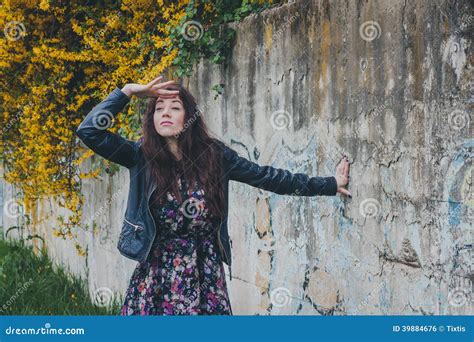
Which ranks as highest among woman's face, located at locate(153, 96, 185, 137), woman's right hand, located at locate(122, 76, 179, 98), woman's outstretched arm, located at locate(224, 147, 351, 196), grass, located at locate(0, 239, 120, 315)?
woman's right hand, located at locate(122, 76, 179, 98)

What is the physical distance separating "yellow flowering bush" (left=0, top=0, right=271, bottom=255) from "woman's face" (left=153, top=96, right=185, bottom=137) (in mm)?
2170

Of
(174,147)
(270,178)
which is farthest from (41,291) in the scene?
(270,178)

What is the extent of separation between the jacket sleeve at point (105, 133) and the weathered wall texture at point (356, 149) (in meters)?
1.12

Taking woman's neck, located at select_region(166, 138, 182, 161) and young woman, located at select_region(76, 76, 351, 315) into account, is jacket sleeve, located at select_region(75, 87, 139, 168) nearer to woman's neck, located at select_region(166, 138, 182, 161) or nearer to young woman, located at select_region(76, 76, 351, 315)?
young woman, located at select_region(76, 76, 351, 315)

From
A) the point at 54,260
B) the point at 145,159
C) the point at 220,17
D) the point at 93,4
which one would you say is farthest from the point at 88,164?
the point at 145,159

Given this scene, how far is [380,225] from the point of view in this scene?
4.22m

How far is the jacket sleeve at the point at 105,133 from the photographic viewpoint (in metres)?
4.22

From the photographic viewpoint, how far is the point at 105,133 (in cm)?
424

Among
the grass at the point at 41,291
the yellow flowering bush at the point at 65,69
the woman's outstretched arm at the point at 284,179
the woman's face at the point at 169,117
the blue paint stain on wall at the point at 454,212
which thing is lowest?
the grass at the point at 41,291

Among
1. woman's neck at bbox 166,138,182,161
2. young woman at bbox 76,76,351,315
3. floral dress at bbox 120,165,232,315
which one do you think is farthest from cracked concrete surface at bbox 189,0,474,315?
woman's neck at bbox 166,138,182,161

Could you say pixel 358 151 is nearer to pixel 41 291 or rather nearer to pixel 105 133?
pixel 105 133

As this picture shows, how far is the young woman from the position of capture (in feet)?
14.2

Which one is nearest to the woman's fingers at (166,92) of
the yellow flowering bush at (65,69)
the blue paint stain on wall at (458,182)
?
the blue paint stain on wall at (458,182)

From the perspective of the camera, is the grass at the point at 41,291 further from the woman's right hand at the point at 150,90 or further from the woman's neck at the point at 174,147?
the woman's right hand at the point at 150,90
